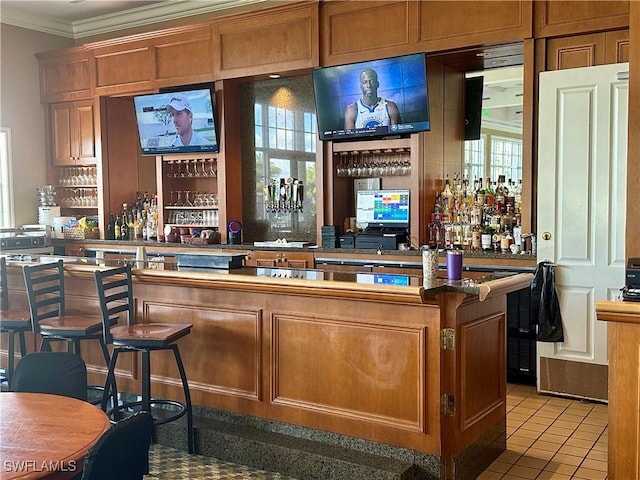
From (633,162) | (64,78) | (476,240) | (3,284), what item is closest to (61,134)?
(64,78)

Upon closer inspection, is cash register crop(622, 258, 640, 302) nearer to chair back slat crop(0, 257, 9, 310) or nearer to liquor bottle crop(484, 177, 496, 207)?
liquor bottle crop(484, 177, 496, 207)

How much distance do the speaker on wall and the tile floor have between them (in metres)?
2.84

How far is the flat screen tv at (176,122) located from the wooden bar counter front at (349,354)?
3.21 meters

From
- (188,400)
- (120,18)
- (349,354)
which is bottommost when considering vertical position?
(188,400)

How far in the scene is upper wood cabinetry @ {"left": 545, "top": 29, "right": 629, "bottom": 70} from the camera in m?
4.89

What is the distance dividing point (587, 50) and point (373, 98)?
1840 millimetres

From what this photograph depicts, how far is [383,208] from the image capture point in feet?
20.6

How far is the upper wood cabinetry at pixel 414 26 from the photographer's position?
530 cm

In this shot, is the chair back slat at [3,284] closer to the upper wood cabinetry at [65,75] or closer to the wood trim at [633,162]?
the wood trim at [633,162]

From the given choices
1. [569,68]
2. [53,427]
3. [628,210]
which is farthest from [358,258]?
[53,427]

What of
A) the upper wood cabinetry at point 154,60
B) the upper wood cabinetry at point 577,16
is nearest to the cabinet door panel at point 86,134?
the upper wood cabinetry at point 154,60

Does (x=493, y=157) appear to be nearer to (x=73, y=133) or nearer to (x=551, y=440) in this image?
(x=551, y=440)

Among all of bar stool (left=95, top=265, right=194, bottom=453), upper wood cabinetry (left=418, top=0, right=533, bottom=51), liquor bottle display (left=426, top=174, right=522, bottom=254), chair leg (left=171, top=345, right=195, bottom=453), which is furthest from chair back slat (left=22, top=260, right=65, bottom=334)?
upper wood cabinetry (left=418, top=0, right=533, bottom=51)

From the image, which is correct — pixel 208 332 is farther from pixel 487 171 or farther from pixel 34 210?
pixel 34 210
